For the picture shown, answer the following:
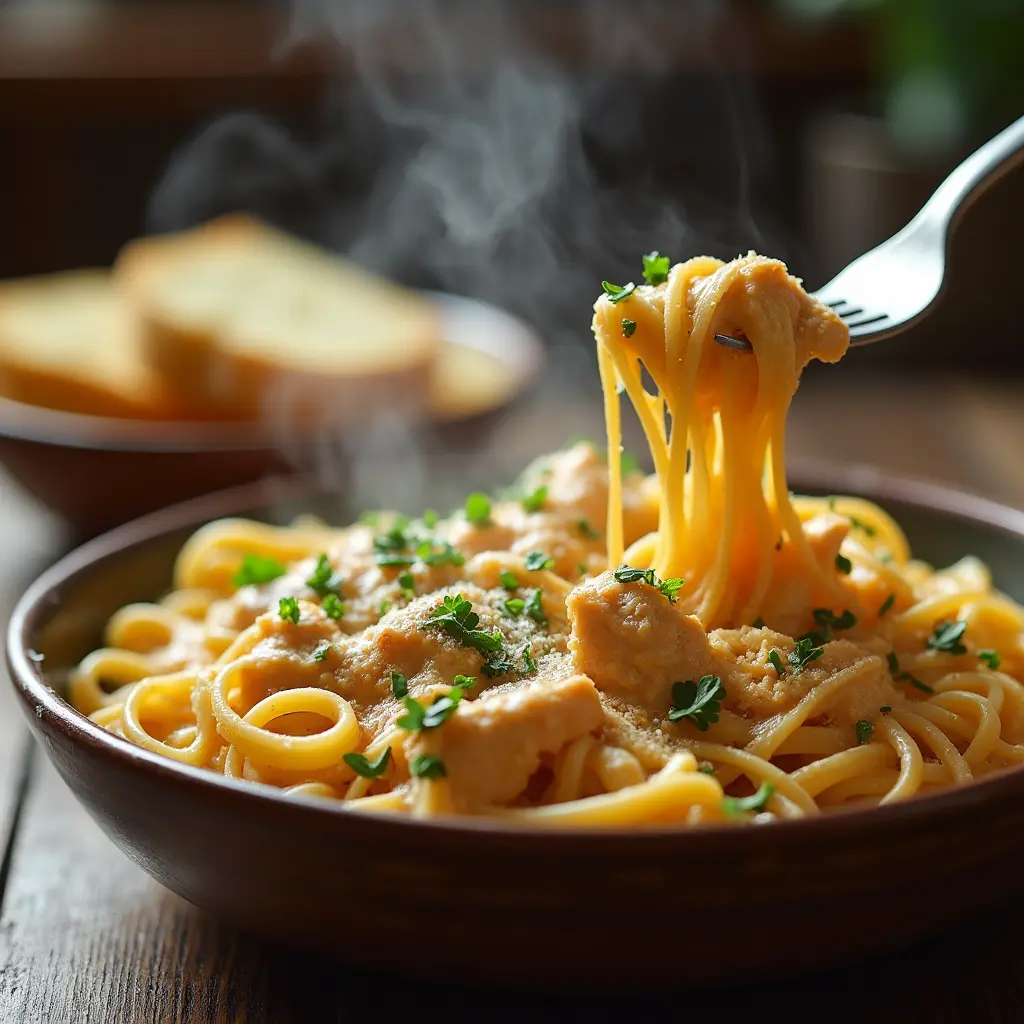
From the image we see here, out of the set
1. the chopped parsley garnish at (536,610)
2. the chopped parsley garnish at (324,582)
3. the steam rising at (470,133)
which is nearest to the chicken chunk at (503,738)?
the chopped parsley garnish at (536,610)

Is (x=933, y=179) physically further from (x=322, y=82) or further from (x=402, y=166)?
(x=322, y=82)

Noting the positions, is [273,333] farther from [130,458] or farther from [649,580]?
[649,580]

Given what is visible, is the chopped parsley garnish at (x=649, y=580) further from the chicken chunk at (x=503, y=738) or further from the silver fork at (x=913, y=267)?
the silver fork at (x=913, y=267)

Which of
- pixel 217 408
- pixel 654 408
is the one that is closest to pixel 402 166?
pixel 217 408

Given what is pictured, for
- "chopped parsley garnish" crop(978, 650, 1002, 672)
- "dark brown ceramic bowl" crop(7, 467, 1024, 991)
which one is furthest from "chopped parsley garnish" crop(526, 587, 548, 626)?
"chopped parsley garnish" crop(978, 650, 1002, 672)

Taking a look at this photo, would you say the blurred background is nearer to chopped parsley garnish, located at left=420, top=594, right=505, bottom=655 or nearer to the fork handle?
the fork handle

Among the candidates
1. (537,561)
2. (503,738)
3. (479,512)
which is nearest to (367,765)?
→ (503,738)
